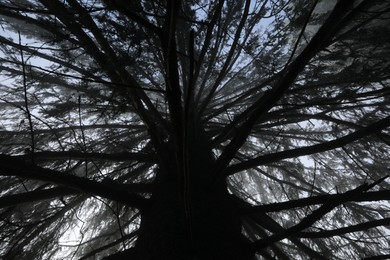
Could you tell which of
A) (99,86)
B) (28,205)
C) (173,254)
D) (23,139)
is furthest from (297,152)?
(23,139)

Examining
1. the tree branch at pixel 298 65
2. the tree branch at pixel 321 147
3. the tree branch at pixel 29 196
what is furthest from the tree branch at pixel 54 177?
the tree branch at pixel 321 147

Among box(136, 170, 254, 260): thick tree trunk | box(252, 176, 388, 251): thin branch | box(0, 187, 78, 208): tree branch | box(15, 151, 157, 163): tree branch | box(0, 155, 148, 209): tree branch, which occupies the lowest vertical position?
box(252, 176, 388, 251): thin branch

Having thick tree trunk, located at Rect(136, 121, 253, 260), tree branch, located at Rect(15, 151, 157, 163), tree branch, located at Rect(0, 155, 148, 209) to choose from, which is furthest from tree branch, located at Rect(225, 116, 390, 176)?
tree branch, located at Rect(0, 155, 148, 209)

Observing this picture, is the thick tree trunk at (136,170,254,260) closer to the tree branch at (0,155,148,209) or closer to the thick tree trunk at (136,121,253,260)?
the thick tree trunk at (136,121,253,260)

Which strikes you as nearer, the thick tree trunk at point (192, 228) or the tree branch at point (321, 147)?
the thick tree trunk at point (192, 228)

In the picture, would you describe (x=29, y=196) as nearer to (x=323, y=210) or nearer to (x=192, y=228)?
(x=192, y=228)

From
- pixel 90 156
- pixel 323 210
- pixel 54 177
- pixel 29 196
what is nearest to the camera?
pixel 323 210

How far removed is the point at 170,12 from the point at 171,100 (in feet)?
1.08

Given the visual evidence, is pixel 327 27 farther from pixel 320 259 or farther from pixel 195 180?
pixel 320 259

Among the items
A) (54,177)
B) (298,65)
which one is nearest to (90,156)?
(54,177)

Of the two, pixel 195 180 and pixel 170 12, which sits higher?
pixel 195 180

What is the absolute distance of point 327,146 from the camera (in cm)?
236

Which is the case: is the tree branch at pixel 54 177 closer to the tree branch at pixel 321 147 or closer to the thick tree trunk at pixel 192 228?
the thick tree trunk at pixel 192 228

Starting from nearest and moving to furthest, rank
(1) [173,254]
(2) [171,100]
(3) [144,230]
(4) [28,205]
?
1. (2) [171,100]
2. (1) [173,254]
3. (3) [144,230]
4. (4) [28,205]
